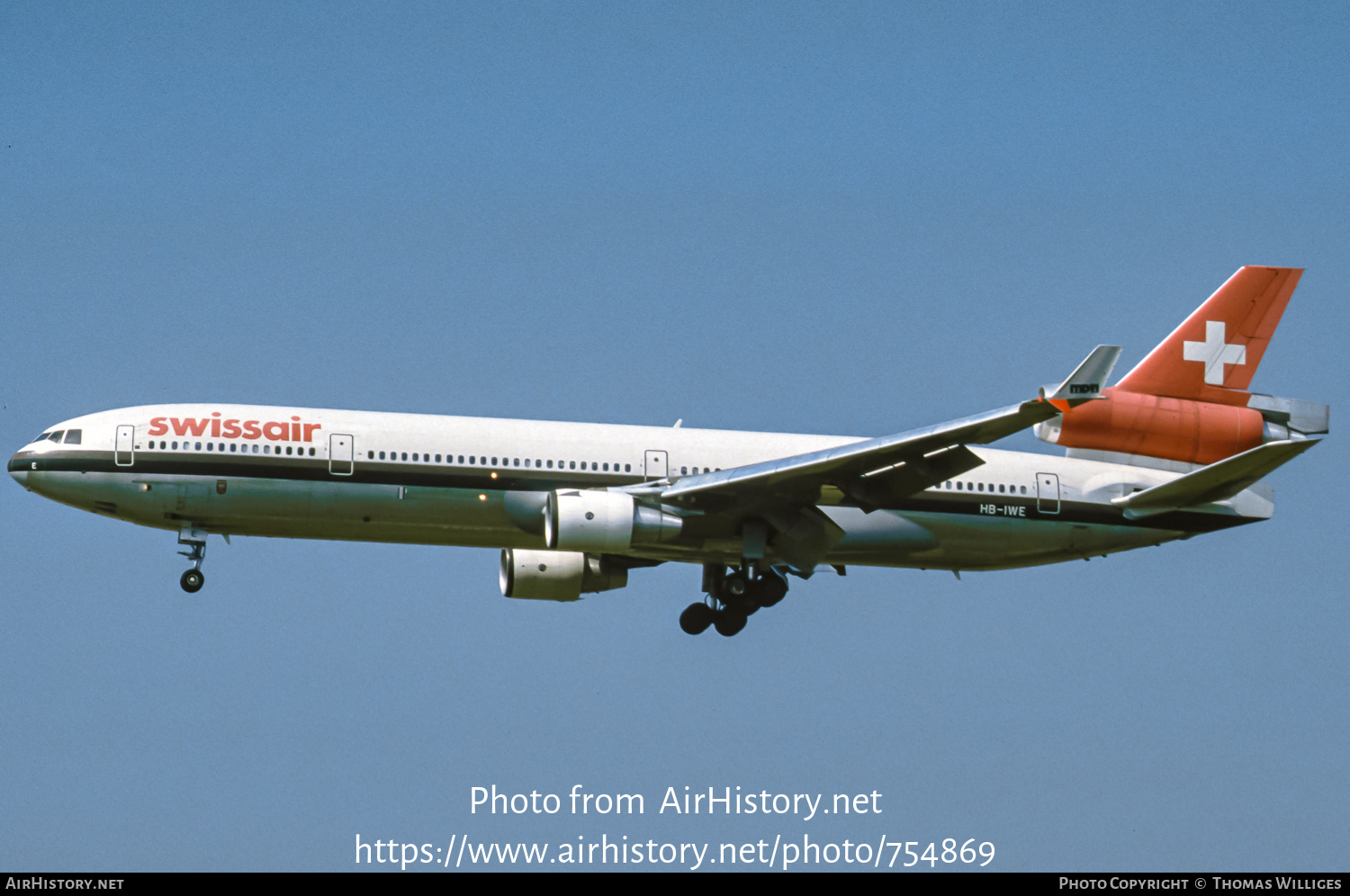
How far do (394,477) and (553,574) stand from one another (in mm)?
5492

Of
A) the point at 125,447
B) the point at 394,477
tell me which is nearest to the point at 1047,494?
the point at 394,477

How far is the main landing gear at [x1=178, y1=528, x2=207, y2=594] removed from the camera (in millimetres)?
38438

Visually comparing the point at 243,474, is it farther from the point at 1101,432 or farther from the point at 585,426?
the point at 1101,432

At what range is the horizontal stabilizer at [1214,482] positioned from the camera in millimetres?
36344

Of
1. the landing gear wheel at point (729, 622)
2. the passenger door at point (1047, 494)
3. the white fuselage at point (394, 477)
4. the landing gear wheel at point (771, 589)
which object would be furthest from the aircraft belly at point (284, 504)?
the passenger door at point (1047, 494)

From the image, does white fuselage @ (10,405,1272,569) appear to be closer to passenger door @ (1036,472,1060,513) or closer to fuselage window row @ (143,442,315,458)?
fuselage window row @ (143,442,315,458)

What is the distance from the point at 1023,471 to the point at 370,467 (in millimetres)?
15465

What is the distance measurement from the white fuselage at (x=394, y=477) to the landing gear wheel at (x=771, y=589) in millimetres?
1769

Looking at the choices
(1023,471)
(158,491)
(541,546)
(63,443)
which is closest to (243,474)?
(158,491)

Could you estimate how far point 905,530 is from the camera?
39.8 metres

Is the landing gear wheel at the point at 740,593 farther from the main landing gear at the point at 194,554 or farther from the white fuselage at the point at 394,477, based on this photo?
the main landing gear at the point at 194,554

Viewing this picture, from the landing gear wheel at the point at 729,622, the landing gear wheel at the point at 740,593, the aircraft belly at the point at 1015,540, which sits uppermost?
the aircraft belly at the point at 1015,540

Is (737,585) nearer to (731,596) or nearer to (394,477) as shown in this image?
(731,596)

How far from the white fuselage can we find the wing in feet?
2.11
